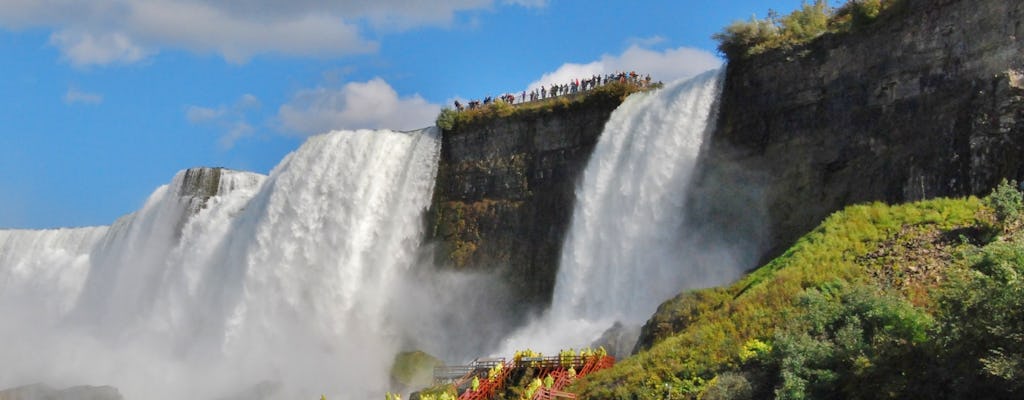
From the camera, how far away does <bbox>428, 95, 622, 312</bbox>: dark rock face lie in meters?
40.2

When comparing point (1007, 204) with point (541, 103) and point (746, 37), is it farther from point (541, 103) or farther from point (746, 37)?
point (541, 103)

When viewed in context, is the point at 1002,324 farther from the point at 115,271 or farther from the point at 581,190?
the point at 115,271

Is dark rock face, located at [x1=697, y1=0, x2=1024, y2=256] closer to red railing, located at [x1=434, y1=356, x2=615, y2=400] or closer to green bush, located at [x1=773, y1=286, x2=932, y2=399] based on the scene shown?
red railing, located at [x1=434, y1=356, x2=615, y2=400]

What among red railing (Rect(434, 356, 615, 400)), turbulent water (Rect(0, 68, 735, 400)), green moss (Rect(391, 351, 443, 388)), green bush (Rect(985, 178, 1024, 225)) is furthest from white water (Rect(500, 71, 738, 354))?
green bush (Rect(985, 178, 1024, 225))

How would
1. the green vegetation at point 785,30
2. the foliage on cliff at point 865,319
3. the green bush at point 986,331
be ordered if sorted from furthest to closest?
the green vegetation at point 785,30
the foliage on cliff at point 865,319
the green bush at point 986,331

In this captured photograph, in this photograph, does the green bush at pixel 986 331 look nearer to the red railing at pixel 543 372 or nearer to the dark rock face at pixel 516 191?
the red railing at pixel 543 372

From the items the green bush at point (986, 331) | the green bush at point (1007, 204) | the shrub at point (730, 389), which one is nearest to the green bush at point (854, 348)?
the shrub at point (730, 389)

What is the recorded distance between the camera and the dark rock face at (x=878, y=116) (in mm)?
26031

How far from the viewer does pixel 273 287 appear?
46.4 m

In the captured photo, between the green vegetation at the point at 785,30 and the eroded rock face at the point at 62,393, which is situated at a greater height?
the green vegetation at the point at 785,30

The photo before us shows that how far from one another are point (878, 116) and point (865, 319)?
11.2 meters

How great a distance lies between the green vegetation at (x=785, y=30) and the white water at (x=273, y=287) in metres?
A: 16.2

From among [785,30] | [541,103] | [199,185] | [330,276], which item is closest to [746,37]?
[785,30]

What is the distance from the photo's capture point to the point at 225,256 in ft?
167
